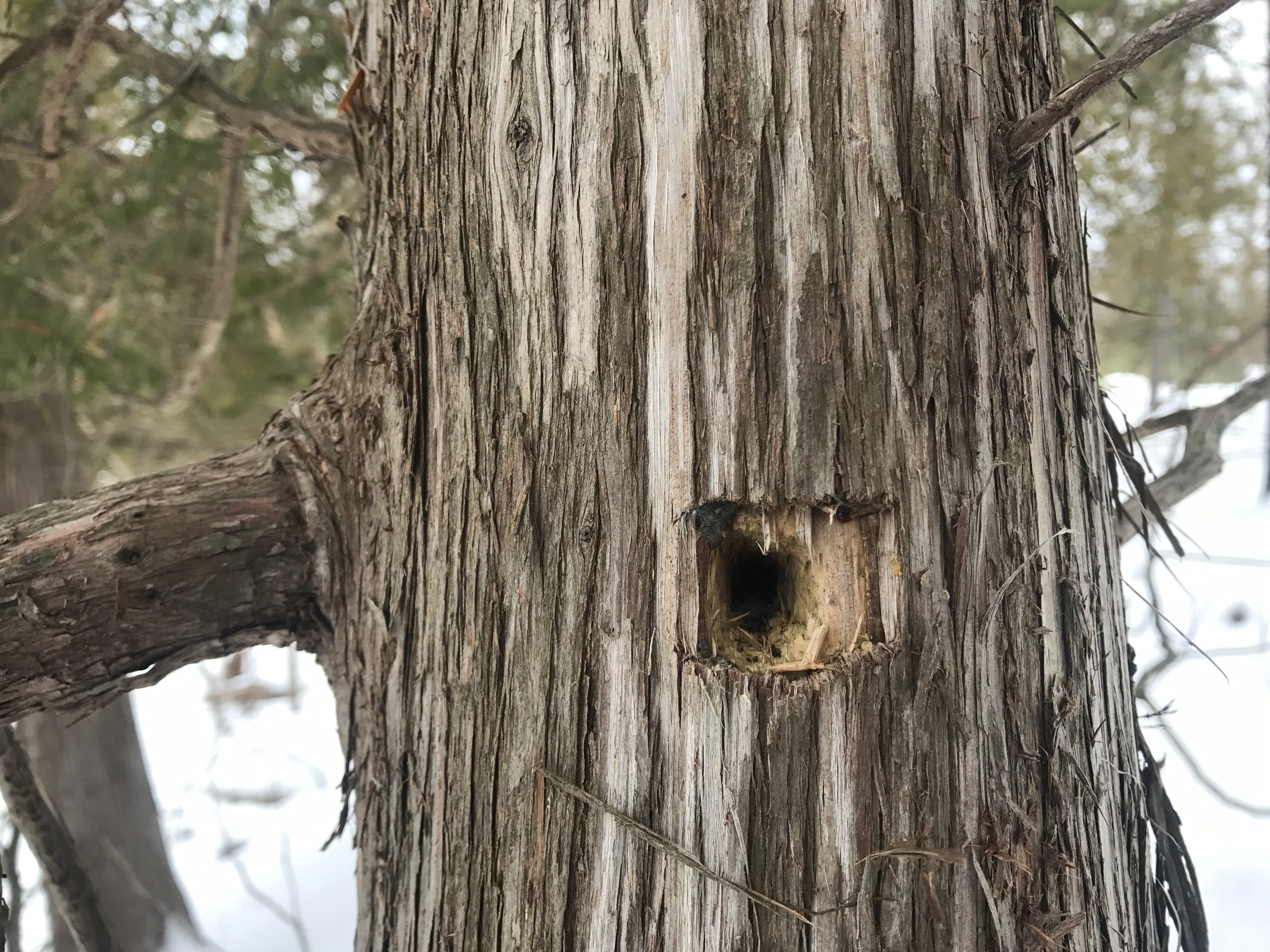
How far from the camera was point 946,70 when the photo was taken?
1.30m

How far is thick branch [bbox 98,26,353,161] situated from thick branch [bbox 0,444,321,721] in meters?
1.43

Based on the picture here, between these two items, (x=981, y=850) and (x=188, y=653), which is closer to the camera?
(x=981, y=850)

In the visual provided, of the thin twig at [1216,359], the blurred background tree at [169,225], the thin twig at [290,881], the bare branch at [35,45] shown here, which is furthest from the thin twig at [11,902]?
the thin twig at [1216,359]

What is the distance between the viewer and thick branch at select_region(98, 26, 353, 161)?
2646 mm

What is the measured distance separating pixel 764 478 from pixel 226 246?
289cm

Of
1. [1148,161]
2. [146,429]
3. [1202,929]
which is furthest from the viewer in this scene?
[146,429]

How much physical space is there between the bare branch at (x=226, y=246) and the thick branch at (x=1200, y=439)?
298 cm

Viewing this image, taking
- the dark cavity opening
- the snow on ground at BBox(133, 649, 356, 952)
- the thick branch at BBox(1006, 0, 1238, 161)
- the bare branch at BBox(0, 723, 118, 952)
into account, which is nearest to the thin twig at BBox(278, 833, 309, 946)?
the snow on ground at BBox(133, 649, 356, 952)

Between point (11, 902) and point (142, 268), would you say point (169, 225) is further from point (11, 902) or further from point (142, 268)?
point (11, 902)

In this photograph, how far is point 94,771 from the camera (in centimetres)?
494

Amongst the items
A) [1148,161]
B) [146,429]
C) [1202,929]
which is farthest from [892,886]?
[146,429]

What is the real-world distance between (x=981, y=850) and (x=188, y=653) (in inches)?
59.5

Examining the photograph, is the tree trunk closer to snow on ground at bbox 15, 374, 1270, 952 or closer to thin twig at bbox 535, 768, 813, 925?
thin twig at bbox 535, 768, 813, 925

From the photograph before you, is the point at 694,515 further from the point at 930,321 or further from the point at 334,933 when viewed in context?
the point at 334,933
